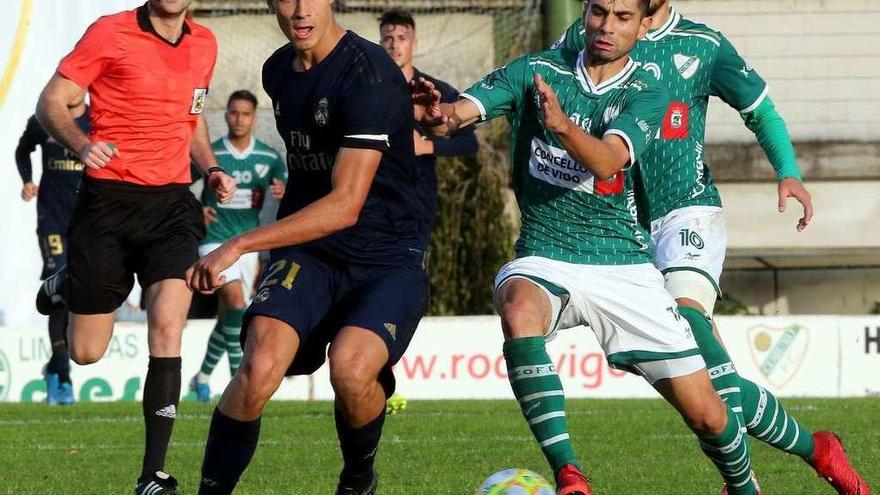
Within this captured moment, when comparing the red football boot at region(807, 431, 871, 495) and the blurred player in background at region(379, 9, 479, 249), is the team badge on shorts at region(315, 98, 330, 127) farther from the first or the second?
the blurred player in background at region(379, 9, 479, 249)

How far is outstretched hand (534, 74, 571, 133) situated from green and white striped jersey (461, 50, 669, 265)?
2.01 feet

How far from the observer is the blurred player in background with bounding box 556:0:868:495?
6.74m

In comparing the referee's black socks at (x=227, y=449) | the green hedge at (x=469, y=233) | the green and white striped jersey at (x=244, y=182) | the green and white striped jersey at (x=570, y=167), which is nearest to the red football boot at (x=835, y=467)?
the green and white striped jersey at (x=570, y=167)

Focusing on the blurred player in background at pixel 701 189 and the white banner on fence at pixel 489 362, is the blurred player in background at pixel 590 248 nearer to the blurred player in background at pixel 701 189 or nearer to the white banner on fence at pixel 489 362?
the blurred player in background at pixel 701 189

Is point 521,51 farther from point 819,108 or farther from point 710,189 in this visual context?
point 710,189

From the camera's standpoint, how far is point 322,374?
14250 millimetres

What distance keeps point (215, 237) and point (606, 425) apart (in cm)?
489

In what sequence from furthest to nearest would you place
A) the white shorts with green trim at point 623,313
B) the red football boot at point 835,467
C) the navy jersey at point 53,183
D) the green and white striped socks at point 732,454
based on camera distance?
the navy jersey at point 53,183, the red football boot at point 835,467, the green and white striped socks at point 732,454, the white shorts with green trim at point 623,313

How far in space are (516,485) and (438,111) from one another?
4.43 ft

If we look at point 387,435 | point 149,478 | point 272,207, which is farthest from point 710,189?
point 272,207

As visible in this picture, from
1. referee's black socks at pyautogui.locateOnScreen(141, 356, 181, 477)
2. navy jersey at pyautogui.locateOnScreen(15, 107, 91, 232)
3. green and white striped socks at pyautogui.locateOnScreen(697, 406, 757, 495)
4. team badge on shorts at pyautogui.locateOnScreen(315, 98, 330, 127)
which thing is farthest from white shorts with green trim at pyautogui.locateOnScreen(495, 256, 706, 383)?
navy jersey at pyautogui.locateOnScreen(15, 107, 91, 232)

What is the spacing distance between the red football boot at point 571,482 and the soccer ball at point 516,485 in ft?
0.36

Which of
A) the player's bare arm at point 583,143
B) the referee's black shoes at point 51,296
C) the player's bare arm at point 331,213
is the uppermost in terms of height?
the player's bare arm at point 583,143

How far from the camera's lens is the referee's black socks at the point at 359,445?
6102 millimetres
